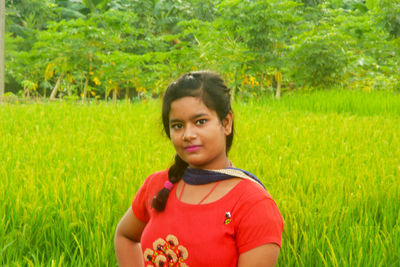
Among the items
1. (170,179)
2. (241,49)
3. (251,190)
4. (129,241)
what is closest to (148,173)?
(129,241)

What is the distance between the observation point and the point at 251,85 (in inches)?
376

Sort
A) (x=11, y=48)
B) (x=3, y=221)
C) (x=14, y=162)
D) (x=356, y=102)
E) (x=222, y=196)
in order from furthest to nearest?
(x=11, y=48) → (x=356, y=102) → (x=14, y=162) → (x=3, y=221) → (x=222, y=196)

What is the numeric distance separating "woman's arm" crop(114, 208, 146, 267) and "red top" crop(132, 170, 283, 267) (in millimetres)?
221

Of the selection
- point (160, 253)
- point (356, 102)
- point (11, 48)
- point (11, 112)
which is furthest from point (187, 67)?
point (160, 253)

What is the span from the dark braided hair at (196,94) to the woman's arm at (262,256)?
317 mm

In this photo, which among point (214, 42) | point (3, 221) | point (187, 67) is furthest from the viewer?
point (187, 67)

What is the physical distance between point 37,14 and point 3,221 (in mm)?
18147

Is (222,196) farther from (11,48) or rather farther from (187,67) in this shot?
(11,48)

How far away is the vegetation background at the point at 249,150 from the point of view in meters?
1.99

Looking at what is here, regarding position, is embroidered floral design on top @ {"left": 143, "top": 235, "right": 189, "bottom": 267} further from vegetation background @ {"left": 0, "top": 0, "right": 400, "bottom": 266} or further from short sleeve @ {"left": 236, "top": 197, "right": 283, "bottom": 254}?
vegetation background @ {"left": 0, "top": 0, "right": 400, "bottom": 266}

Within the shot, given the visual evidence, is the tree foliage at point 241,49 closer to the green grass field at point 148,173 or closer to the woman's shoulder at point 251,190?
the green grass field at point 148,173

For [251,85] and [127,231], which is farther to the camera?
[251,85]

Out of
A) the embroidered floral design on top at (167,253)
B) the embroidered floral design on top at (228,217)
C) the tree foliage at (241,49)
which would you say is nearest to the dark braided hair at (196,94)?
the embroidered floral design on top at (167,253)

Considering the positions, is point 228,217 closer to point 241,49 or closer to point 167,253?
point 167,253
